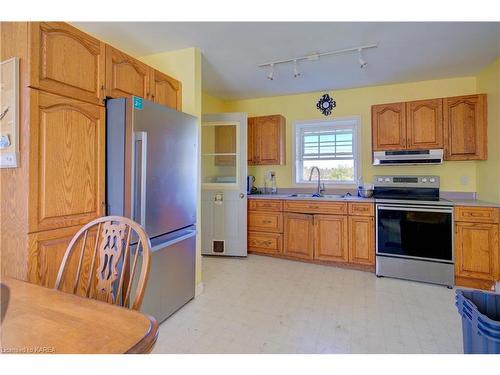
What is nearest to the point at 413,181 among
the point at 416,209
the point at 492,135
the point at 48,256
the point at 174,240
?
the point at 416,209

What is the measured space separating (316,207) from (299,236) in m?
0.46

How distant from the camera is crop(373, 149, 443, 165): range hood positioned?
3.24m

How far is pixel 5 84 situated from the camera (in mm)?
1493

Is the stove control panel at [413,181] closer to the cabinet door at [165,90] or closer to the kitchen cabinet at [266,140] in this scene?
the kitchen cabinet at [266,140]

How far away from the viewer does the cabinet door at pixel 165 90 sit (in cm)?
237

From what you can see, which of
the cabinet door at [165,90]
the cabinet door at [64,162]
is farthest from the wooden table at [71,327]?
the cabinet door at [165,90]

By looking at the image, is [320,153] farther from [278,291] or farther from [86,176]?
[86,176]

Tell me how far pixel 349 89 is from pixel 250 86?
144 cm

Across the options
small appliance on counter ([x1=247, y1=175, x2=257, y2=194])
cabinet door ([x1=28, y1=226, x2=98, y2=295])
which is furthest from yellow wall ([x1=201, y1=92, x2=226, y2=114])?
cabinet door ([x1=28, y1=226, x2=98, y2=295])

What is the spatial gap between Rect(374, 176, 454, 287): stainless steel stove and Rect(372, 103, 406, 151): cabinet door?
2.41 feet

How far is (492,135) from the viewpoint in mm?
2973

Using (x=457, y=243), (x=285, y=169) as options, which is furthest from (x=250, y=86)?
(x=457, y=243)

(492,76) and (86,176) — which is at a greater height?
(492,76)

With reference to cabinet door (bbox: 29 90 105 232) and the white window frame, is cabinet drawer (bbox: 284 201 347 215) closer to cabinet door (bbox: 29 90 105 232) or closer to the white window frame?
the white window frame
